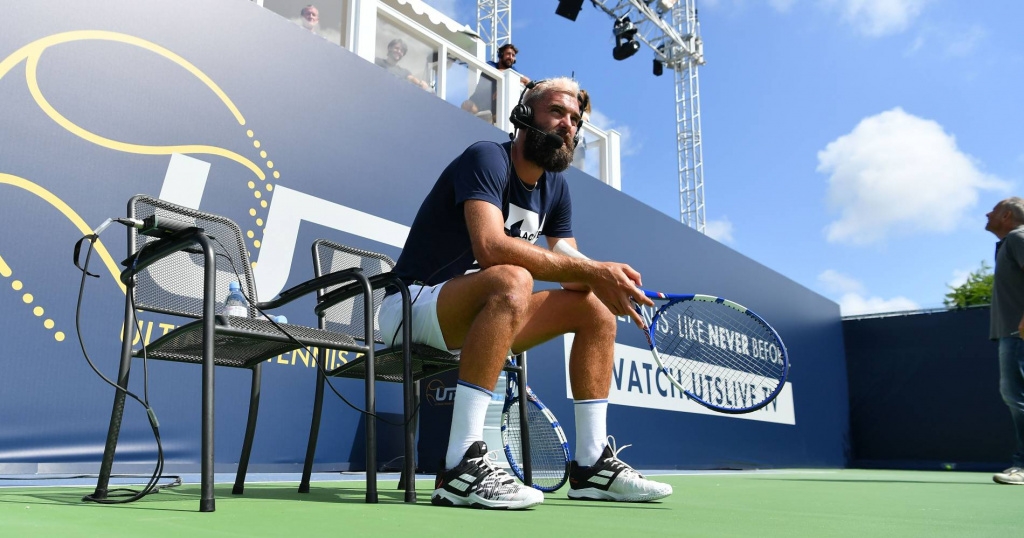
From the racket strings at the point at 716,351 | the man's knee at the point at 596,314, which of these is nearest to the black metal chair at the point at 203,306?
the man's knee at the point at 596,314

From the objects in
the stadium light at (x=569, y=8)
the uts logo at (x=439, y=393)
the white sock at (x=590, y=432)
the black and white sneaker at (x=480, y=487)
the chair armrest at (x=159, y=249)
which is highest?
the stadium light at (x=569, y=8)

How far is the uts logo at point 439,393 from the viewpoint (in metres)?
4.08

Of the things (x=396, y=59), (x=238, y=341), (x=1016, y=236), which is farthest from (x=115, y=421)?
(x=396, y=59)

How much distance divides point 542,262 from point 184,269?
3.33 ft

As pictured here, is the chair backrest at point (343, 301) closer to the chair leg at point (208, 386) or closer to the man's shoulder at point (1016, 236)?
the chair leg at point (208, 386)

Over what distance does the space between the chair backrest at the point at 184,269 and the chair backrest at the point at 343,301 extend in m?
0.31

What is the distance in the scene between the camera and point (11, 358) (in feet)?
9.29

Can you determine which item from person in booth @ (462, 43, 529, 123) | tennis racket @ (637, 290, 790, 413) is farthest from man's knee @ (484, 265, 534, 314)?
person in booth @ (462, 43, 529, 123)

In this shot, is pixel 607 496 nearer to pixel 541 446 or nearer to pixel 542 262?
pixel 542 262

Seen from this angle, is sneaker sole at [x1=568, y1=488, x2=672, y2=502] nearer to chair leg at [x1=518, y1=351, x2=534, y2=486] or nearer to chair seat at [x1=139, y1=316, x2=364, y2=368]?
chair leg at [x1=518, y1=351, x2=534, y2=486]

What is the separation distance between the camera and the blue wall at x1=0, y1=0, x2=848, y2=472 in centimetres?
295

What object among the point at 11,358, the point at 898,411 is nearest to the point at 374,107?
the point at 11,358

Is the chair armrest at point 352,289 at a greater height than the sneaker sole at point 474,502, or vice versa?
the chair armrest at point 352,289

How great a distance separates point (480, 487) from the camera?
5.55 feet
